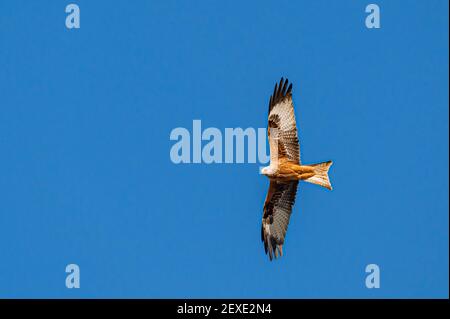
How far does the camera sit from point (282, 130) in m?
12.2

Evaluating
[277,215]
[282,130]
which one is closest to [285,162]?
[282,130]

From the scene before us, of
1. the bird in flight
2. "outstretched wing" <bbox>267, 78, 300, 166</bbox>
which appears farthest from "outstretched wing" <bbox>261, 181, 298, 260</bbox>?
"outstretched wing" <bbox>267, 78, 300, 166</bbox>

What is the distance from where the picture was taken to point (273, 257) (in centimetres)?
1295

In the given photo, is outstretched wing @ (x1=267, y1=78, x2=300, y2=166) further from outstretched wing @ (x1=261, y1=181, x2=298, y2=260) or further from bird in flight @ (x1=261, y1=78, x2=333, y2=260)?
outstretched wing @ (x1=261, y1=181, x2=298, y2=260)

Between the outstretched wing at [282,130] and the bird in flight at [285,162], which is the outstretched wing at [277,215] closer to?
the bird in flight at [285,162]

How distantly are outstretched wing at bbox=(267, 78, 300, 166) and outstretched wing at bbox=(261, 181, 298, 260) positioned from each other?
64cm

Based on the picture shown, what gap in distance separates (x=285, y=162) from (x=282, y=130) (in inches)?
18.3

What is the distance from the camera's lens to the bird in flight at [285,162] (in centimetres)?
1208

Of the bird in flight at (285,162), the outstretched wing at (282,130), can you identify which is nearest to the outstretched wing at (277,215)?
the bird in flight at (285,162)
